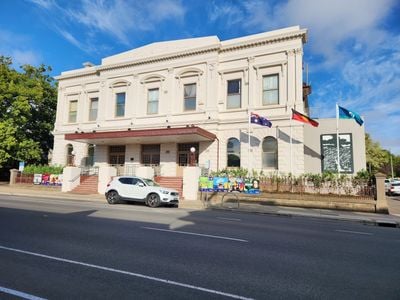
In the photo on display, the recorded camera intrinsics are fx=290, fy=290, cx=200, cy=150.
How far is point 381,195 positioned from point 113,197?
16.1m

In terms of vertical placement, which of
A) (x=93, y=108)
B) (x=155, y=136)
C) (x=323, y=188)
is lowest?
(x=323, y=188)

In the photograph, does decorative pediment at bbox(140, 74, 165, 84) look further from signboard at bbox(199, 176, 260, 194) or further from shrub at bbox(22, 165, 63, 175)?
shrub at bbox(22, 165, 63, 175)

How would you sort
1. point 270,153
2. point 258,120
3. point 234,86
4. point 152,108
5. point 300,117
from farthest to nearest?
point 152,108 → point 234,86 → point 270,153 → point 258,120 → point 300,117

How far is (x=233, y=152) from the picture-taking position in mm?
24844

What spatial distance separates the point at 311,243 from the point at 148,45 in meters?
26.4

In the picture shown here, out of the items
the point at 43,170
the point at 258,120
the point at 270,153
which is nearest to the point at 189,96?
the point at 258,120

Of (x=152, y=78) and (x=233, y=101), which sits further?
(x=152, y=78)

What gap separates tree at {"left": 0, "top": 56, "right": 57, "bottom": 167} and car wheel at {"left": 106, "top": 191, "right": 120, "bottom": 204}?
61.1ft

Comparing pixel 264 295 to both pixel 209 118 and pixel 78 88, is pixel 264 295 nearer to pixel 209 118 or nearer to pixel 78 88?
pixel 209 118

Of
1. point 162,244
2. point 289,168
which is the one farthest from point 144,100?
point 162,244

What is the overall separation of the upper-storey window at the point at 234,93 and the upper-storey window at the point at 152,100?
7095 mm

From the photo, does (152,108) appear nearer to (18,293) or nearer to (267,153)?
(267,153)

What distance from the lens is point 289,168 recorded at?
22.6m

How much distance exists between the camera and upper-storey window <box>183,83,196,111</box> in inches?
1048
